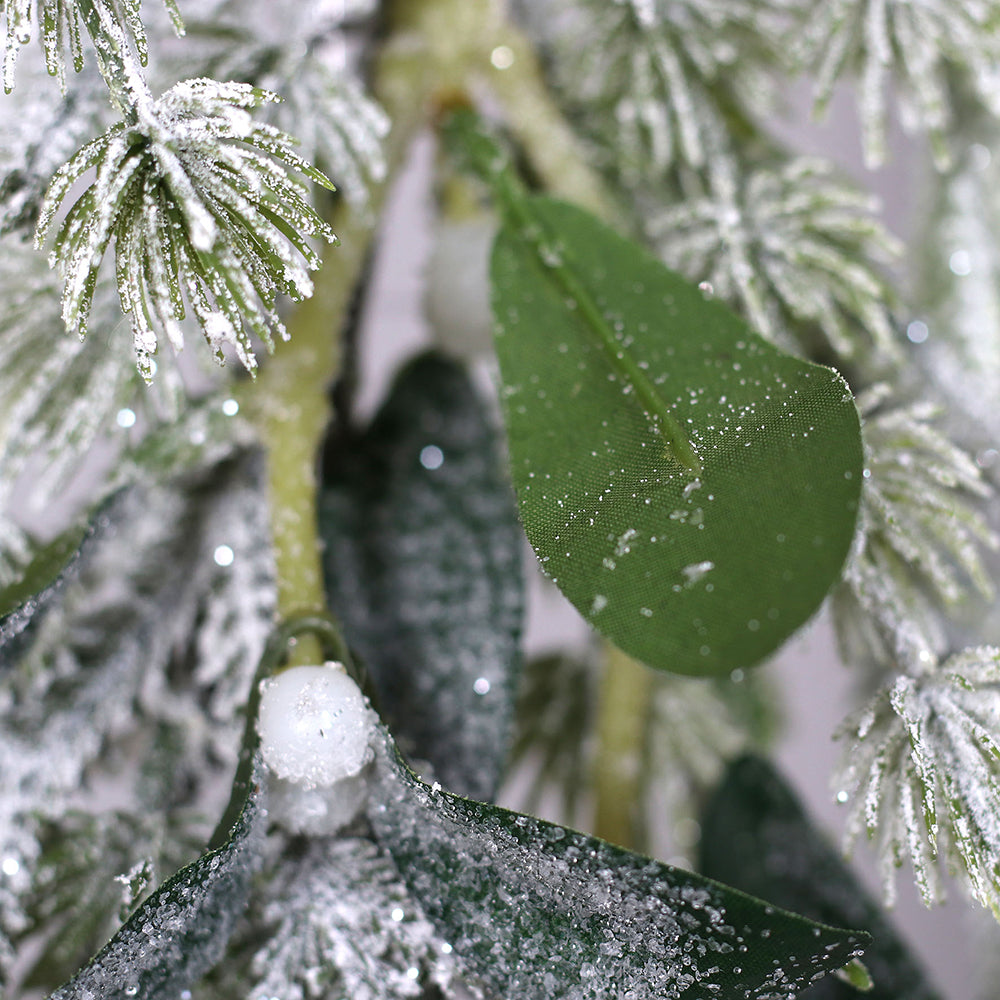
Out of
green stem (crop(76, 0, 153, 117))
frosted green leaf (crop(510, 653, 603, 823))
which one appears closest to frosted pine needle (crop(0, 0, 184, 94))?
green stem (crop(76, 0, 153, 117))

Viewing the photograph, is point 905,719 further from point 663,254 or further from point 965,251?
point 965,251

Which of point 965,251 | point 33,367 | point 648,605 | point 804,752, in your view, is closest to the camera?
point 648,605

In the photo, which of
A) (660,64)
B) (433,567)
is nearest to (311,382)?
(433,567)

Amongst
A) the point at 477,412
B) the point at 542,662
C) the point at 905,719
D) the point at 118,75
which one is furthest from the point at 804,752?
the point at 118,75

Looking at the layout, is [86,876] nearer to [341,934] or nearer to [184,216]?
[341,934]

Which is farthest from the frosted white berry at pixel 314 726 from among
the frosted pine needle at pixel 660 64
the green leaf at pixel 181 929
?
the frosted pine needle at pixel 660 64

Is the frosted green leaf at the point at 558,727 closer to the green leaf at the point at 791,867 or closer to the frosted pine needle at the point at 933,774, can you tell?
the green leaf at the point at 791,867
